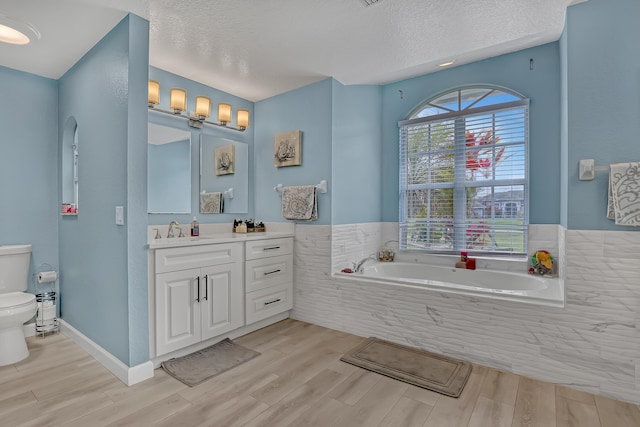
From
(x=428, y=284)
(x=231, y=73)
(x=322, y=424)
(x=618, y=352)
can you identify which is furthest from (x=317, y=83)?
(x=618, y=352)

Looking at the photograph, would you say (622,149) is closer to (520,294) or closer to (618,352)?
(520,294)

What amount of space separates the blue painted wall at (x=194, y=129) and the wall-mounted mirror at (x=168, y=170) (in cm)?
5

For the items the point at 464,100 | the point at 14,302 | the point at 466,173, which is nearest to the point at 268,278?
the point at 14,302

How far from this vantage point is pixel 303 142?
334cm

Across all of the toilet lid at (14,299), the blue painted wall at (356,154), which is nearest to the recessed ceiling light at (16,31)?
the toilet lid at (14,299)

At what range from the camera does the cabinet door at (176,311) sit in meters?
2.22

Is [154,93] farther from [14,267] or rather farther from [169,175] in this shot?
[14,267]

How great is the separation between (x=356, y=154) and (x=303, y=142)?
0.59 meters

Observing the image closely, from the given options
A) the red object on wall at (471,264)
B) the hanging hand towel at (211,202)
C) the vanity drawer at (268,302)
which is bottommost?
the vanity drawer at (268,302)

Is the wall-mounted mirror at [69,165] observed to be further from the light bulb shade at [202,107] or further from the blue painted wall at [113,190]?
the light bulb shade at [202,107]

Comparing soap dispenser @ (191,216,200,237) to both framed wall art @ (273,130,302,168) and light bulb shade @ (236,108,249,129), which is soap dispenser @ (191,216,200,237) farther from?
light bulb shade @ (236,108,249,129)

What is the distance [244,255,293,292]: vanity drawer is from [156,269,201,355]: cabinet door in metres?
0.54

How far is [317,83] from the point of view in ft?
10.6

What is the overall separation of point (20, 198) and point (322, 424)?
10.4ft
